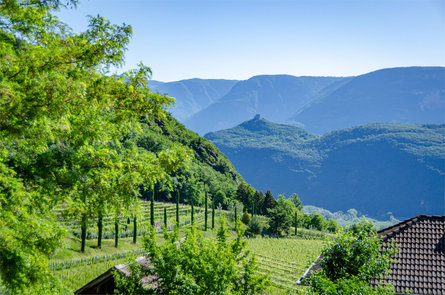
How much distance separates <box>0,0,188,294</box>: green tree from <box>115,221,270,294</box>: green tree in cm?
234

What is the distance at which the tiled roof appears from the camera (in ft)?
41.5

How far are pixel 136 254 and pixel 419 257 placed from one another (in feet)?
34.0

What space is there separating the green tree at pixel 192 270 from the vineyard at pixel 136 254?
850 millimetres

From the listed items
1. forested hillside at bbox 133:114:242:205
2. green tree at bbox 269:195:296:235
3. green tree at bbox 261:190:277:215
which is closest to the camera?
green tree at bbox 269:195:296:235

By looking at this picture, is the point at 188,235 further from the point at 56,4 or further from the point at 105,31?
the point at 56,4

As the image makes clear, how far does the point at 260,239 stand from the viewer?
203 feet

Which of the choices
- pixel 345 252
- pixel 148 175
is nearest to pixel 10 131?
pixel 148 175

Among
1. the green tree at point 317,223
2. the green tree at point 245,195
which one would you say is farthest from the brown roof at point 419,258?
the green tree at point 317,223

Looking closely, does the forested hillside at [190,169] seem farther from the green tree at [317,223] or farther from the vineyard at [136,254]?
the green tree at [317,223]

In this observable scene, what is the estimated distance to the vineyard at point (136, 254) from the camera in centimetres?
2374

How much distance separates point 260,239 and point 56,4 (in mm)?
58867

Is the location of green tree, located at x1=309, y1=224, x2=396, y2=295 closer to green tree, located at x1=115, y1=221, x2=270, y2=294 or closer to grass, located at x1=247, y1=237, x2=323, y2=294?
green tree, located at x1=115, y1=221, x2=270, y2=294

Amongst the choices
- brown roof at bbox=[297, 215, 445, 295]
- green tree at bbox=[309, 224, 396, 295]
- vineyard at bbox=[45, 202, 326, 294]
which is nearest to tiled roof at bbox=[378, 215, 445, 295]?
brown roof at bbox=[297, 215, 445, 295]

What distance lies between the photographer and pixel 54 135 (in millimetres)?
5926
